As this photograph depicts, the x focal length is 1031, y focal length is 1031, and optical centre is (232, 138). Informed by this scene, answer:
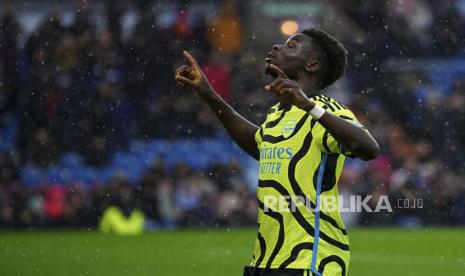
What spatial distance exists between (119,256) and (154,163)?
3129mm

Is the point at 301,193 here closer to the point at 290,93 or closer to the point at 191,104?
the point at 290,93

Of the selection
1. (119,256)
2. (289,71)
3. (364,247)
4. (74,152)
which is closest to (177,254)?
(119,256)

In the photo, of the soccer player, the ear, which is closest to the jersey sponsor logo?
the soccer player

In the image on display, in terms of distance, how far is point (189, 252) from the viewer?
12219 millimetres

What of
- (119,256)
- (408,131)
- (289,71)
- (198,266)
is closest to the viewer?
(289,71)

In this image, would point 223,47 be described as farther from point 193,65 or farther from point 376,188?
point 193,65

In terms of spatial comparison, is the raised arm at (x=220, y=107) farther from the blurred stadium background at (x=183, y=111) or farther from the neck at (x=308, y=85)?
the blurred stadium background at (x=183, y=111)

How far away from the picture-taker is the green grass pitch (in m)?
10.6

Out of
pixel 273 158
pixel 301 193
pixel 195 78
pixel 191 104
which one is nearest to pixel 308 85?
pixel 273 158

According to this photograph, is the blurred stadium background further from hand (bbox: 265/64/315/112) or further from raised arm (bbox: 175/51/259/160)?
hand (bbox: 265/64/315/112)

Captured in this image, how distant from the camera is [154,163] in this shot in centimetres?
1482

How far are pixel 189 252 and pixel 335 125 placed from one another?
26.5 feet

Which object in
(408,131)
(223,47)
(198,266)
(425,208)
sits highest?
(223,47)

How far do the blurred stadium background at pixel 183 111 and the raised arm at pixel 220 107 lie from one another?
8.50 m
